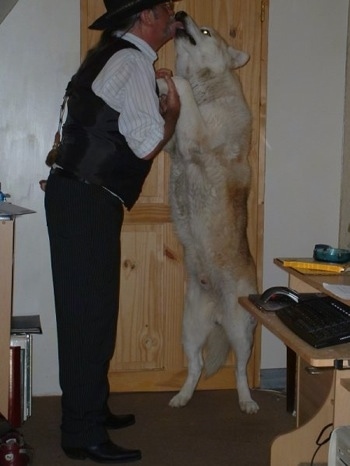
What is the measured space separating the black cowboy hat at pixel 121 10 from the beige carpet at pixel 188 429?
5.30 feet

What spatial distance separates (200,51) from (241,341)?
131 centimetres

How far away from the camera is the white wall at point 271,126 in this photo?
9.96ft

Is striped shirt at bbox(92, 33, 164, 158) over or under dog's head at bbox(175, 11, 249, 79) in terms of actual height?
under

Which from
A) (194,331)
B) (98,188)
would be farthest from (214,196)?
(98,188)

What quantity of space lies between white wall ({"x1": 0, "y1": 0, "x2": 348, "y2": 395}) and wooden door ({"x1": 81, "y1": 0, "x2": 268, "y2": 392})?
78 millimetres

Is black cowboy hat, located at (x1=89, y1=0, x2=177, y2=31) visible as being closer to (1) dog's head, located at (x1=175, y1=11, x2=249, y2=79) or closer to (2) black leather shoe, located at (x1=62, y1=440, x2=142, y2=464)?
(1) dog's head, located at (x1=175, y1=11, x2=249, y2=79)

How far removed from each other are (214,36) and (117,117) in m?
0.88

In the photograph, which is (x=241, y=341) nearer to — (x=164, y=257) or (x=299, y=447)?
(x=164, y=257)

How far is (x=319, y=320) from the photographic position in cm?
189

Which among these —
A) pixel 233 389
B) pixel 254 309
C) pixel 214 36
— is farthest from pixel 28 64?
pixel 233 389

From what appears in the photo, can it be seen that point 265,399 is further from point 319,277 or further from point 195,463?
point 319,277

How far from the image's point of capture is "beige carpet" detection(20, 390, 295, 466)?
2.53m

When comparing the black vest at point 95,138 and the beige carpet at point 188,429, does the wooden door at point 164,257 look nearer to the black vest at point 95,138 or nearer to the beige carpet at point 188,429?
the beige carpet at point 188,429

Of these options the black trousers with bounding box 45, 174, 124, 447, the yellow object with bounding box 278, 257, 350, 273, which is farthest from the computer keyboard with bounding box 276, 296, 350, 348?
the black trousers with bounding box 45, 174, 124, 447
